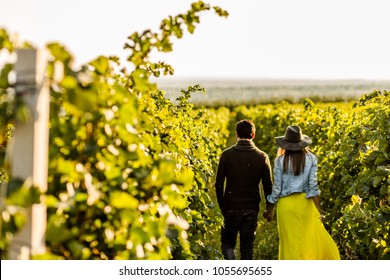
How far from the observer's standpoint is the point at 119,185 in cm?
241

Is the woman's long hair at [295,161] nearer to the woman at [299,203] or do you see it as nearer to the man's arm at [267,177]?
the woman at [299,203]

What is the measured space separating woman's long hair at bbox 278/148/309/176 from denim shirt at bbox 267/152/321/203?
0.09ft

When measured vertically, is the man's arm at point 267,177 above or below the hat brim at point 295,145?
A: below

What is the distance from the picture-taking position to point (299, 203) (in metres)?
5.48

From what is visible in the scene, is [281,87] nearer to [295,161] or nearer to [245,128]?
[245,128]

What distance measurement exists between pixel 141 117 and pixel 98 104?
0.41 metres

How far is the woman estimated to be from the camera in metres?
5.44

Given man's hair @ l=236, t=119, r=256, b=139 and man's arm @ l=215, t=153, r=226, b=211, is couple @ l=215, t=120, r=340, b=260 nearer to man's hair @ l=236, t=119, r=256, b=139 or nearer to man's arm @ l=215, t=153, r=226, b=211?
man's hair @ l=236, t=119, r=256, b=139

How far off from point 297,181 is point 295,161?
0.16 m

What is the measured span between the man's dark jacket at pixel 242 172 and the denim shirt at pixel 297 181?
389mm

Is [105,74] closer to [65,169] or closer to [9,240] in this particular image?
[65,169]

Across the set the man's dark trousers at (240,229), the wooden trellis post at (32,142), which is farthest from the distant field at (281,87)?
the wooden trellis post at (32,142)

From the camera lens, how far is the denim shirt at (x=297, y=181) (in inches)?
214

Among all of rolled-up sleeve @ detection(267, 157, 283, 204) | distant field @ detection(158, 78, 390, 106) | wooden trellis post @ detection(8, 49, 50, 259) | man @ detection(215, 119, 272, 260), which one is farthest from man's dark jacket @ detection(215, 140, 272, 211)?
distant field @ detection(158, 78, 390, 106)
